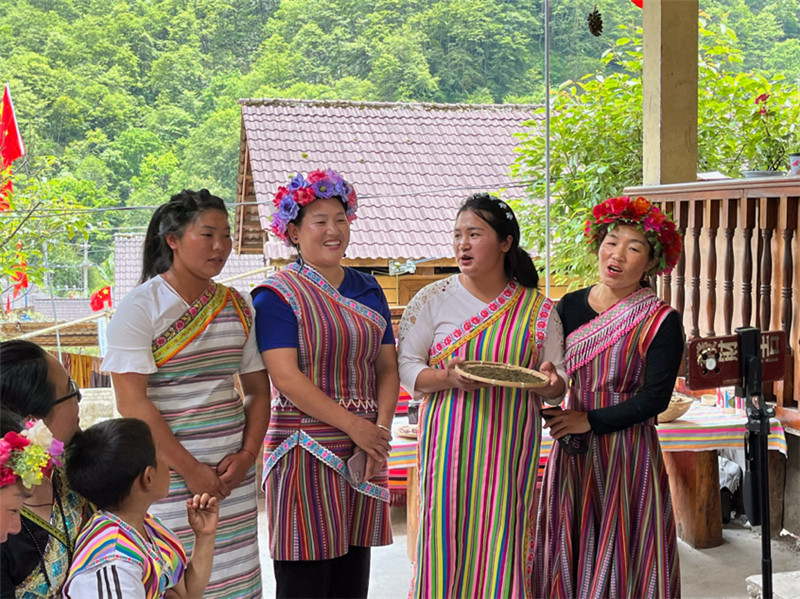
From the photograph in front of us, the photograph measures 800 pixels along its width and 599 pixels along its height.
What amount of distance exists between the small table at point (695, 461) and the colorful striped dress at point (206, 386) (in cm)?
126

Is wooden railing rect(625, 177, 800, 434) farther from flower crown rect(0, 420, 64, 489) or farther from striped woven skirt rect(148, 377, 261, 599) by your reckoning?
flower crown rect(0, 420, 64, 489)

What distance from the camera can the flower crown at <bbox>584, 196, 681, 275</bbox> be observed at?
239 centimetres

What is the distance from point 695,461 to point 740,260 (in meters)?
1.15

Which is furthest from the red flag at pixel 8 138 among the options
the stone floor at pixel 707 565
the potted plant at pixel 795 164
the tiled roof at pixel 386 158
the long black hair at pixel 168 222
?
the potted plant at pixel 795 164

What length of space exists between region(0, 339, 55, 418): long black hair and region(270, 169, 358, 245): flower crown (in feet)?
2.55

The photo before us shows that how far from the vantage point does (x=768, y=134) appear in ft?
17.1

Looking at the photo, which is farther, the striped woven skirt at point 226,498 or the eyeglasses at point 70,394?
the striped woven skirt at point 226,498

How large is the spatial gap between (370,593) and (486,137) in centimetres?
751

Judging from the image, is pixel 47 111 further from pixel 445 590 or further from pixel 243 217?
pixel 445 590

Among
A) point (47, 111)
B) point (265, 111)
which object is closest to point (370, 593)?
point (265, 111)

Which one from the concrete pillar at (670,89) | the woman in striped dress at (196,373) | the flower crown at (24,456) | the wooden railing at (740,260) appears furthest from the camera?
the concrete pillar at (670,89)

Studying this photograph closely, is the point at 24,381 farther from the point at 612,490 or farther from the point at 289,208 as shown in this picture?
the point at 612,490

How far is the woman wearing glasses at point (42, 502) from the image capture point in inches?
57.9

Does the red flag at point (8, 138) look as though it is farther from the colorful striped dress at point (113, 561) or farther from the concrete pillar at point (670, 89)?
the colorful striped dress at point (113, 561)
